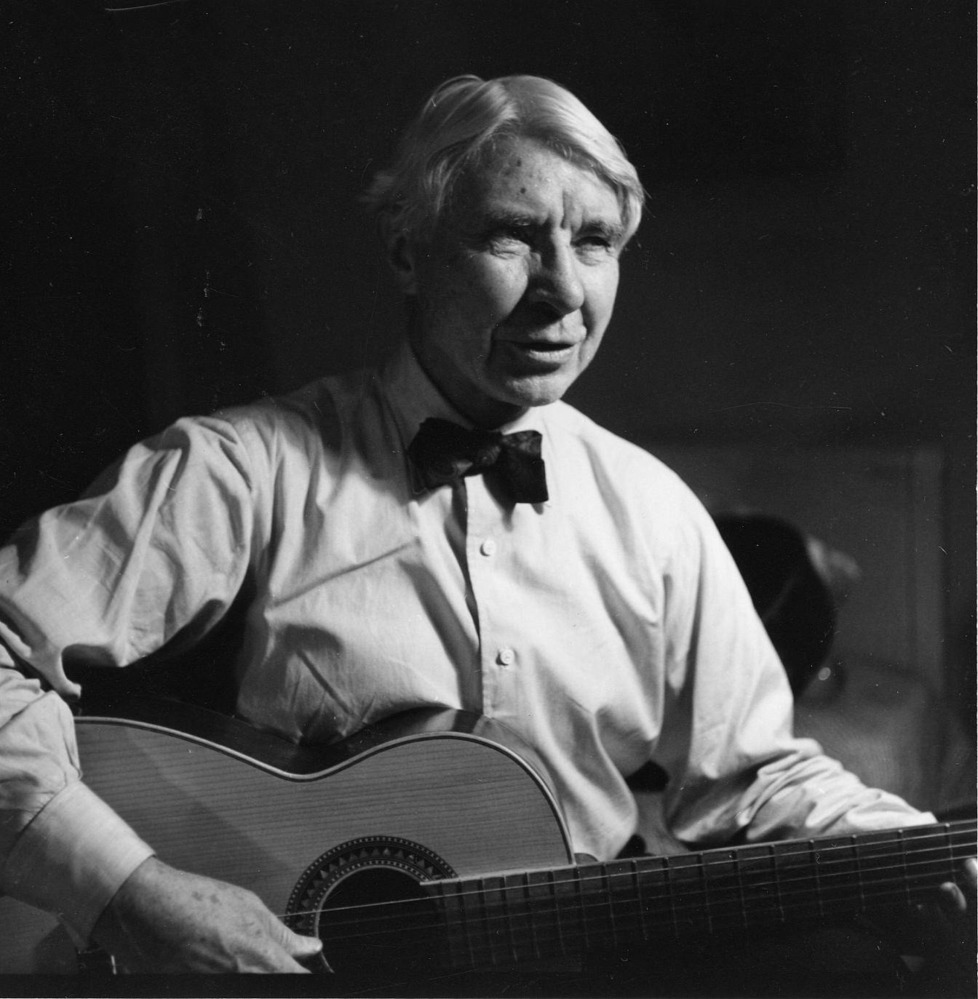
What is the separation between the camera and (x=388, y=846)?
1451 mm

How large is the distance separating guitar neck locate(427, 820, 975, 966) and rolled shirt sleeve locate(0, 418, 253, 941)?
1.54 ft

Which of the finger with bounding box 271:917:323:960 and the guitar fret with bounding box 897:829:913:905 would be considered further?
the guitar fret with bounding box 897:829:913:905

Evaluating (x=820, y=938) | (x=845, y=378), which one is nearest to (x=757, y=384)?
(x=845, y=378)

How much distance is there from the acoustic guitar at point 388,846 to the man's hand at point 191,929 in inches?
0.8

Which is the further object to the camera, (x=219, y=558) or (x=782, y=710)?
(x=782, y=710)

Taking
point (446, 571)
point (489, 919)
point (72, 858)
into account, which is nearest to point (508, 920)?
point (489, 919)

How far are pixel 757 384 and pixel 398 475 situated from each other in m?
0.55

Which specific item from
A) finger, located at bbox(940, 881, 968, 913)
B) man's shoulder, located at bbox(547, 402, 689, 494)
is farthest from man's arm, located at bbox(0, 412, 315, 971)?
finger, located at bbox(940, 881, 968, 913)

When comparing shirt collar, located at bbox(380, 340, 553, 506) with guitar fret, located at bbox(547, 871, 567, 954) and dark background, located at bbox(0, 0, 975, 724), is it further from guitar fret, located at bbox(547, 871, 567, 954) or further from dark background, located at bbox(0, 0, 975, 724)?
guitar fret, located at bbox(547, 871, 567, 954)

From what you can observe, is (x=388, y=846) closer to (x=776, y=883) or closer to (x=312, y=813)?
(x=312, y=813)

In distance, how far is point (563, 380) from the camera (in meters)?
1.52

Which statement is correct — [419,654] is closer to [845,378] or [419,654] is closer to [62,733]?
[62,733]

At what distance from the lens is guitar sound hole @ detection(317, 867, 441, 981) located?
145cm

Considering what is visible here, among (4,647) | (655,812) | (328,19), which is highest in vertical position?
(328,19)
